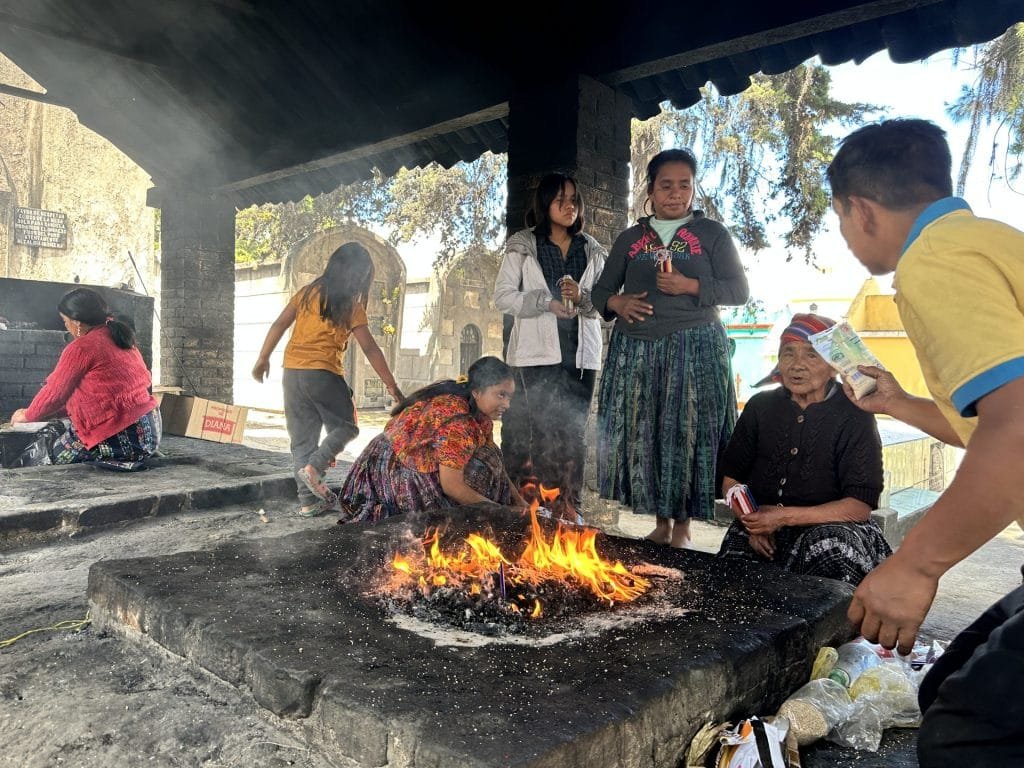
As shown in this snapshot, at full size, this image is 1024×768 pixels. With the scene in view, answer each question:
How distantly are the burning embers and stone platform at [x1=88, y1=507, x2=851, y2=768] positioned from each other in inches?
5.5

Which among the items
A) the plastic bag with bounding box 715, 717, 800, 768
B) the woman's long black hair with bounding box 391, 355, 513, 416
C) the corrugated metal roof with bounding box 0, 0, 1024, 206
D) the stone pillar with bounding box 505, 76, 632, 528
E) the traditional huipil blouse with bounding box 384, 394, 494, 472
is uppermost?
the corrugated metal roof with bounding box 0, 0, 1024, 206

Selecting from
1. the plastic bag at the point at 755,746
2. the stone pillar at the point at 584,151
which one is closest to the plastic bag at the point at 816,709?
the plastic bag at the point at 755,746

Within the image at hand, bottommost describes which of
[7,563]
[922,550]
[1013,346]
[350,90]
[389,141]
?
[7,563]

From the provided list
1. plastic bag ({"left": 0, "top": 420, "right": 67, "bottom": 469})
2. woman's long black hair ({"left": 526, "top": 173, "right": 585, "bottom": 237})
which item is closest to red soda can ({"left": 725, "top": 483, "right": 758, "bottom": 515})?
woman's long black hair ({"left": 526, "top": 173, "right": 585, "bottom": 237})

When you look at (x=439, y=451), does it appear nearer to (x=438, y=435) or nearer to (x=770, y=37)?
(x=438, y=435)

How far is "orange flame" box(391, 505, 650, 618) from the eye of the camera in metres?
2.61

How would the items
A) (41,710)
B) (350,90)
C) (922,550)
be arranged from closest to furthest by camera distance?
(922,550) < (41,710) < (350,90)

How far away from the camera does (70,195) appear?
817 inches

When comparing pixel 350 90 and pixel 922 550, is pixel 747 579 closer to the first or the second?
pixel 922 550

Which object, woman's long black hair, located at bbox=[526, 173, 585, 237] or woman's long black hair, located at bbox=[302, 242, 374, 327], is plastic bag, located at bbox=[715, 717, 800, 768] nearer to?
woman's long black hair, located at bbox=[526, 173, 585, 237]

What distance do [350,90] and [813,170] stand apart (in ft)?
32.4

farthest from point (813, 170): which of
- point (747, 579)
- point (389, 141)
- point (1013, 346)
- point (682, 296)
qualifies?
point (1013, 346)

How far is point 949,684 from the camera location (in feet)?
5.00

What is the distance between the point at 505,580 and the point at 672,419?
5.79ft
